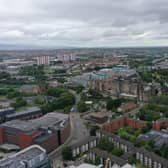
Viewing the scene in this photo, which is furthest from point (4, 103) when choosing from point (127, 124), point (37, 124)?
point (127, 124)

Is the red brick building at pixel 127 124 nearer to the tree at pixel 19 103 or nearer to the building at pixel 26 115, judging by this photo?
the building at pixel 26 115

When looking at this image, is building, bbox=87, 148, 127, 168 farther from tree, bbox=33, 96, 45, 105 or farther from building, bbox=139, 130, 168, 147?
tree, bbox=33, 96, 45, 105

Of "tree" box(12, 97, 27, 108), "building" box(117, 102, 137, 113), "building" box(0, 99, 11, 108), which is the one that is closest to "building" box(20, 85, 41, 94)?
"building" box(0, 99, 11, 108)

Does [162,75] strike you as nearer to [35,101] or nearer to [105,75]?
[105,75]

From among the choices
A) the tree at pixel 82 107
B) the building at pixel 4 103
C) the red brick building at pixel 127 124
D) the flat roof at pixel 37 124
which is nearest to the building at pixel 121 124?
the red brick building at pixel 127 124

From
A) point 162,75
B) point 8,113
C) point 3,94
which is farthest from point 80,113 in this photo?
point 162,75

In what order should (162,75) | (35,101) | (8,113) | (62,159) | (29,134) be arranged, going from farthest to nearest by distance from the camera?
(162,75), (35,101), (8,113), (29,134), (62,159)
